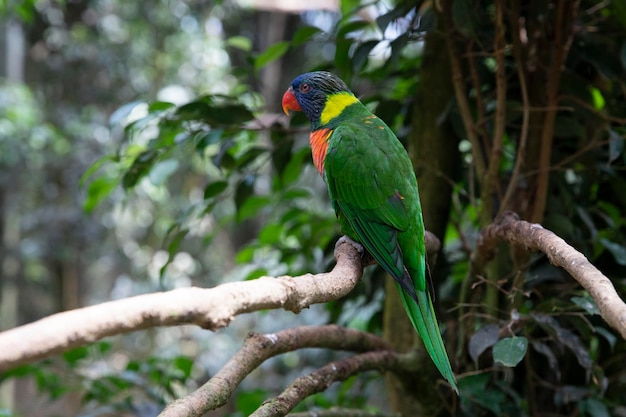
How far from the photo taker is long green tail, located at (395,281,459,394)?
148 centimetres

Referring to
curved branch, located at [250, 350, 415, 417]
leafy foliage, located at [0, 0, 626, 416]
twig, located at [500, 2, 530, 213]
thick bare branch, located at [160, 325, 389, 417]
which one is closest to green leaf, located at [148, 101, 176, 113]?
leafy foliage, located at [0, 0, 626, 416]

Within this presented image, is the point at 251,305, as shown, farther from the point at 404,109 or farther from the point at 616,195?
the point at 616,195

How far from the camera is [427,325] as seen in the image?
1582 millimetres

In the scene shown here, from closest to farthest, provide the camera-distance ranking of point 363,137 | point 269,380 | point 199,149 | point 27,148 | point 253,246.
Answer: point 363,137, point 199,149, point 253,246, point 269,380, point 27,148

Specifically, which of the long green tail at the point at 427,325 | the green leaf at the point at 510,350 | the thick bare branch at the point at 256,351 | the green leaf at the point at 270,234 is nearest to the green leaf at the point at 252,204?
the green leaf at the point at 270,234

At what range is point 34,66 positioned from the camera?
6.91 metres

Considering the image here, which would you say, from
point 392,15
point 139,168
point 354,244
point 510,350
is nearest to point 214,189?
point 139,168

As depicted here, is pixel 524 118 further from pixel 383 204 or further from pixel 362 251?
Answer: pixel 362 251

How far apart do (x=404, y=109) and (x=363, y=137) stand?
0.54 m

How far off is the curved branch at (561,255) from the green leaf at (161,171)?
1.07 meters

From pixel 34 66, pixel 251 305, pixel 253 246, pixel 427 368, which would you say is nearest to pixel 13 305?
pixel 34 66

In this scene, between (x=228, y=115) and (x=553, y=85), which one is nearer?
(x=553, y=85)

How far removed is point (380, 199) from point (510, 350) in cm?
54

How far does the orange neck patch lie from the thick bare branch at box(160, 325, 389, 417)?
52 cm
